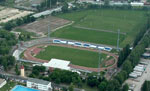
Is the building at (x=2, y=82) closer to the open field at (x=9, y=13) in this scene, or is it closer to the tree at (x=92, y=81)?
the tree at (x=92, y=81)

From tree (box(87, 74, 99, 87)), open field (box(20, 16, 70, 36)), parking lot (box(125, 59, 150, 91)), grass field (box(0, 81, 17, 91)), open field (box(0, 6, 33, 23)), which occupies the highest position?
open field (box(0, 6, 33, 23))

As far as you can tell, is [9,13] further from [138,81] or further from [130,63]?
[138,81]

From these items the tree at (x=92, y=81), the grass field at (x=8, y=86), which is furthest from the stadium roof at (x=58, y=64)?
the grass field at (x=8, y=86)

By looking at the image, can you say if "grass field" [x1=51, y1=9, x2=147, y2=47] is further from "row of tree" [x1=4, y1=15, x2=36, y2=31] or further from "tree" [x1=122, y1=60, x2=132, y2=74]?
"tree" [x1=122, y1=60, x2=132, y2=74]

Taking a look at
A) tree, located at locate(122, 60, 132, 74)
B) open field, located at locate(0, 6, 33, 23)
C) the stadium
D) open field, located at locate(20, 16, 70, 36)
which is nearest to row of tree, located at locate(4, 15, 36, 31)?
open field, located at locate(20, 16, 70, 36)

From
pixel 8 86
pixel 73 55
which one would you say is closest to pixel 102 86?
pixel 73 55

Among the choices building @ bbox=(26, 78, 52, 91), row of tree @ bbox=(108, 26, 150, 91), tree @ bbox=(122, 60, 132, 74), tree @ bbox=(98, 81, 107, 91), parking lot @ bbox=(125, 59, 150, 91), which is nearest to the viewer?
tree @ bbox=(98, 81, 107, 91)
